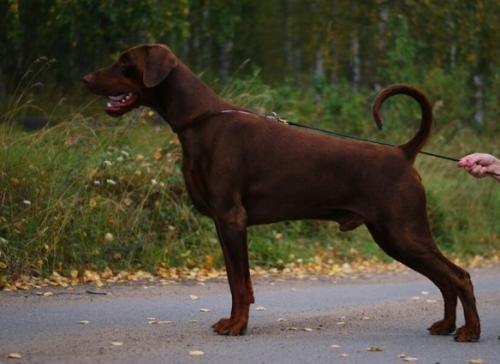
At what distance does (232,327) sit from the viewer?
8039 millimetres

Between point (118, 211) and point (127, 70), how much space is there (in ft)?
14.9

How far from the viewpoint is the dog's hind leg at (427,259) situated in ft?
26.8

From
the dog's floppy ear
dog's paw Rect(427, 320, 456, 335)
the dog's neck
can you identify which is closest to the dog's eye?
the dog's floppy ear

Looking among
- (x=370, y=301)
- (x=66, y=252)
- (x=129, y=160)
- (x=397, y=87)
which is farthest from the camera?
(x=129, y=160)

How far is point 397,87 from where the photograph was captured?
28.2 ft

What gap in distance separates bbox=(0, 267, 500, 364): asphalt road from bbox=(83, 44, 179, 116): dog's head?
5.41 ft

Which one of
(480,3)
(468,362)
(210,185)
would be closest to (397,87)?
(210,185)

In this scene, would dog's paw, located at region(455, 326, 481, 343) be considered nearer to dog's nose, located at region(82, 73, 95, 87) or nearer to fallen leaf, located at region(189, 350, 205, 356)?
fallen leaf, located at region(189, 350, 205, 356)

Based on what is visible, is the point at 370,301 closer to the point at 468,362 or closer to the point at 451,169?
the point at 468,362

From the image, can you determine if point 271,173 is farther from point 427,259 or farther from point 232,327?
point 427,259

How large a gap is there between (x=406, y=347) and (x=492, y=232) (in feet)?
33.4

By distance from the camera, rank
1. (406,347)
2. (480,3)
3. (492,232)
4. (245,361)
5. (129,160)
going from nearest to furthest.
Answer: (245,361) < (406,347) < (129,160) < (492,232) < (480,3)

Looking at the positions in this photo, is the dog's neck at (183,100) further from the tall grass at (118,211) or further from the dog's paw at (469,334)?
the tall grass at (118,211)

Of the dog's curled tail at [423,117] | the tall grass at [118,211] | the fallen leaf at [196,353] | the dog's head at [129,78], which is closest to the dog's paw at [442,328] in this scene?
→ the dog's curled tail at [423,117]
